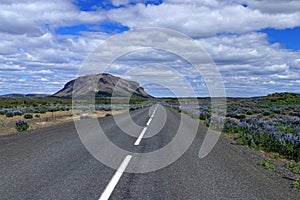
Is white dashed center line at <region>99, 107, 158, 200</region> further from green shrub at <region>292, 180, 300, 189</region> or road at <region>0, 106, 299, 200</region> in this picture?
green shrub at <region>292, 180, 300, 189</region>

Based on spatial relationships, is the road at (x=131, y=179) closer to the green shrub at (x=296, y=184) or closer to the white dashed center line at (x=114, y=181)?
the white dashed center line at (x=114, y=181)

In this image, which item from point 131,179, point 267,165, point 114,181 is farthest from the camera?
point 267,165

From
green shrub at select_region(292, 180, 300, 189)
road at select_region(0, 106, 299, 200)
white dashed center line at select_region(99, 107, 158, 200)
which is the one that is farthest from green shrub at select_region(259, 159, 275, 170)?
white dashed center line at select_region(99, 107, 158, 200)

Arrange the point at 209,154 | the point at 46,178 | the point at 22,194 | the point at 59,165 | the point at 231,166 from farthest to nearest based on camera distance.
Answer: the point at 209,154
the point at 231,166
the point at 59,165
the point at 46,178
the point at 22,194

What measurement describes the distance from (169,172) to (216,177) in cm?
110

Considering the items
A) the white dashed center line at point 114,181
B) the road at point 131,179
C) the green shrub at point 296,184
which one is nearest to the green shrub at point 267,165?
the road at point 131,179

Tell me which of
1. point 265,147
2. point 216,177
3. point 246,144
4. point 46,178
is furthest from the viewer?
point 246,144

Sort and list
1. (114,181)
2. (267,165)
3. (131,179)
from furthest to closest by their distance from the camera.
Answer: (267,165) < (131,179) < (114,181)

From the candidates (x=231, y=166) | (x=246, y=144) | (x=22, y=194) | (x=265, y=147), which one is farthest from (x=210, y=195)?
(x=246, y=144)

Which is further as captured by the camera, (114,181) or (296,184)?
(296,184)

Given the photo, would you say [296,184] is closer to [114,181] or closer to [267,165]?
[267,165]

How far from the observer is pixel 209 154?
9859mm

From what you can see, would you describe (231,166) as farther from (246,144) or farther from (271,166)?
(246,144)

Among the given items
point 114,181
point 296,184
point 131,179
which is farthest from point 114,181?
point 296,184
